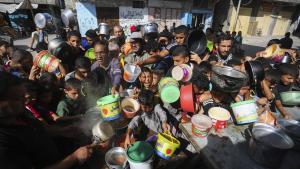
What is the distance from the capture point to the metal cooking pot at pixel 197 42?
13.5 ft

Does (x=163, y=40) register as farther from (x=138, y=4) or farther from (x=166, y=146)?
(x=138, y=4)

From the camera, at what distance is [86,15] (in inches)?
475

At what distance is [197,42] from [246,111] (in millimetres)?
2648

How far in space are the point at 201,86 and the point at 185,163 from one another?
1.23m

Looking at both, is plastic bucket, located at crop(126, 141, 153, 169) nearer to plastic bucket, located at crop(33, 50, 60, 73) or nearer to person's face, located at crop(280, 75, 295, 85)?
plastic bucket, located at crop(33, 50, 60, 73)

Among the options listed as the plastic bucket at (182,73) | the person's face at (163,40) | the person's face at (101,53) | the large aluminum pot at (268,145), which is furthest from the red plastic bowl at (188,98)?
the person's face at (163,40)

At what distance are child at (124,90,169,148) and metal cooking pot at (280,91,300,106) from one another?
7.29 feet

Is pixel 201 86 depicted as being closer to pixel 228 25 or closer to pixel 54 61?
pixel 54 61

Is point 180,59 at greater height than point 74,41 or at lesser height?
lesser

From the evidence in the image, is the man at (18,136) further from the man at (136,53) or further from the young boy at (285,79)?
the young boy at (285,79)

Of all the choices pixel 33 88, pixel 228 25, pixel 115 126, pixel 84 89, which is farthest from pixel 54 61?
pixel 228 25

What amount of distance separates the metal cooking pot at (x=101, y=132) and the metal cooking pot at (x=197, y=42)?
273 centimetres

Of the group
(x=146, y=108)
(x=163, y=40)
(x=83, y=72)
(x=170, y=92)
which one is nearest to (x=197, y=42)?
(x=163, y=40)

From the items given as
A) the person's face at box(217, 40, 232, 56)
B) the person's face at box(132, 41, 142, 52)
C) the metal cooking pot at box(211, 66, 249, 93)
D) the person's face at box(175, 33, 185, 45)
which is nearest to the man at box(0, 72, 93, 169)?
the metal cooking pot at box(211, 66, 249, 93)
